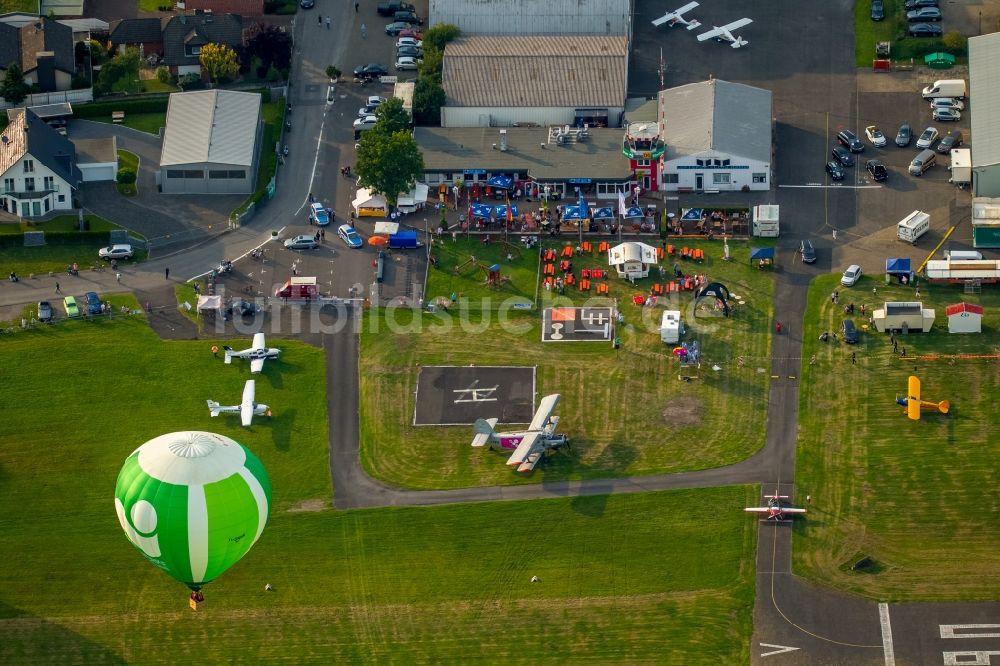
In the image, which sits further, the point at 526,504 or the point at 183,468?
the point at 526,504

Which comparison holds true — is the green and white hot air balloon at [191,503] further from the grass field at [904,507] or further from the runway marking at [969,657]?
the runway marking at [969,657]

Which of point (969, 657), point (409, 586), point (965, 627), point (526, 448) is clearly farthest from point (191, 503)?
point (969, 657)

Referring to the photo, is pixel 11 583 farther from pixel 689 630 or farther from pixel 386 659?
pixel 689 630

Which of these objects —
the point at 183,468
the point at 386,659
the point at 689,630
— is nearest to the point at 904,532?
the point at 689,630

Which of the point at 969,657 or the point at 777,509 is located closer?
the point at 969,657

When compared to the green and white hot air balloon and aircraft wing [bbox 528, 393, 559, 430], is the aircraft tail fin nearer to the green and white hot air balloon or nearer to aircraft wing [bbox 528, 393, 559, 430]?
aircraft wing [bbox 528, 393, 559, 430]

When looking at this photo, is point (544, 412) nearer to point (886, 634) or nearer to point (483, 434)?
point (483, 434)
